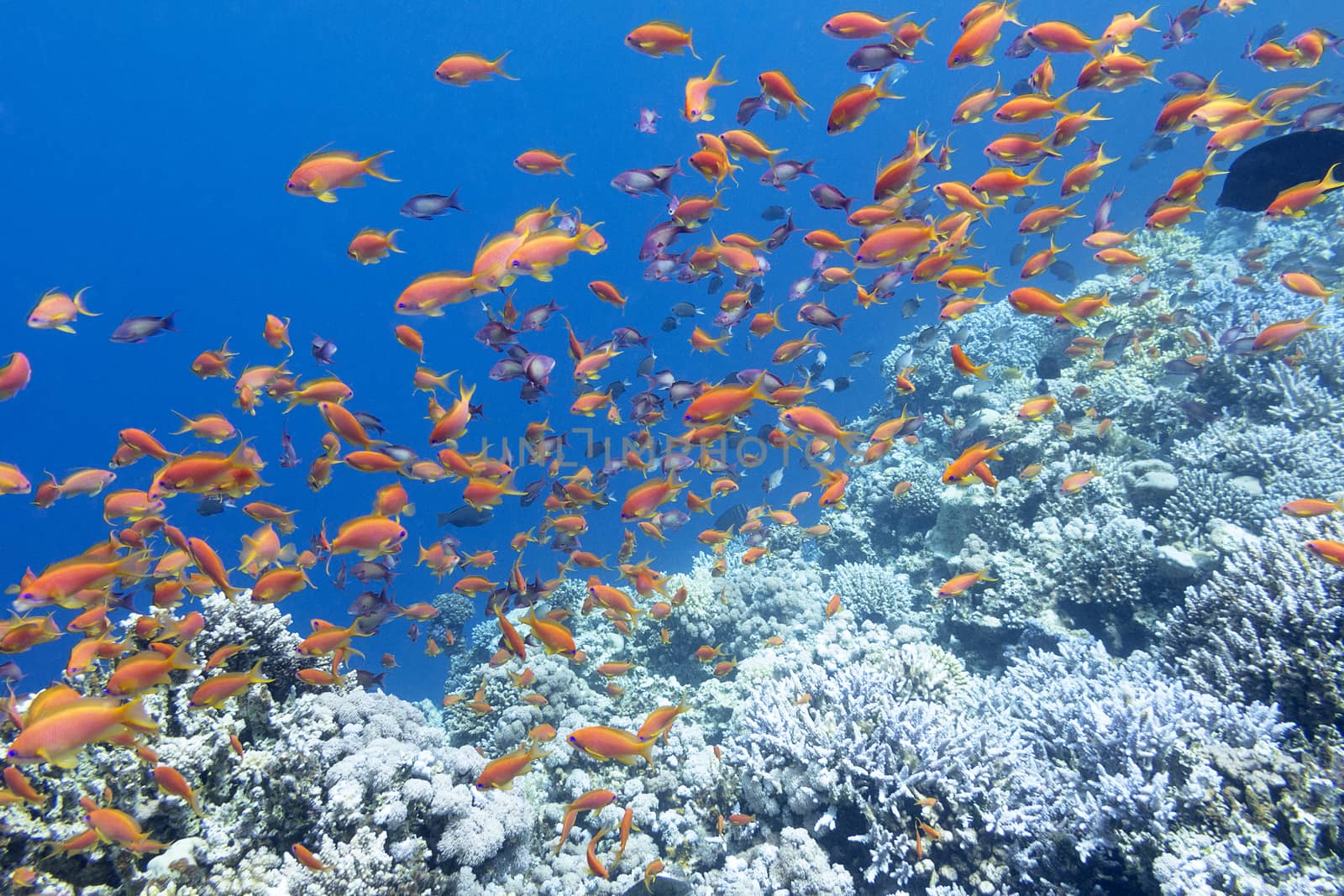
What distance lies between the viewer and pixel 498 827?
4.21m

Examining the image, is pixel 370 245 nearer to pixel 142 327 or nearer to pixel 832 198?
pixel 142 327

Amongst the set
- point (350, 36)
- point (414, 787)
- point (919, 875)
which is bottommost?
point (919, 875)

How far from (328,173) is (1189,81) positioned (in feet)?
33.2

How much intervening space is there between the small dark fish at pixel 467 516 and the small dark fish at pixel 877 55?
19.9 feet

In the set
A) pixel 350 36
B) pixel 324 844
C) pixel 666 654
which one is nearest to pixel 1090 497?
pixel 666 654

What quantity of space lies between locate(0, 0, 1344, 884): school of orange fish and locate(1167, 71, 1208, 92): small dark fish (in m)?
0.66

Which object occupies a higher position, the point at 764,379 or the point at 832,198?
the point at 832,198

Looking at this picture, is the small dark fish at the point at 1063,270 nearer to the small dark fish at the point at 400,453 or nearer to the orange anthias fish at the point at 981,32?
the orange anthias fish at the point at 981,32

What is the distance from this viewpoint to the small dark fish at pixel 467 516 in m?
7.43

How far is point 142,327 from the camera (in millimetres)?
5895

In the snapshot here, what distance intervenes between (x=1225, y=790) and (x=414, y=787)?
16.3 ft

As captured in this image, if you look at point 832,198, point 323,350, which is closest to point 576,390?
point 323,350

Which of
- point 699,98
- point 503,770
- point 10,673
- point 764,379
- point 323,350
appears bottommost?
point 503,770

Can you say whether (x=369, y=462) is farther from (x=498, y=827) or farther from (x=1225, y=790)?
(x=1225, y=790)
